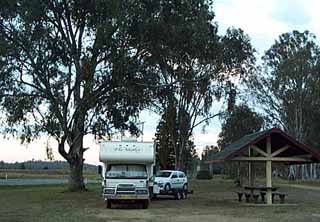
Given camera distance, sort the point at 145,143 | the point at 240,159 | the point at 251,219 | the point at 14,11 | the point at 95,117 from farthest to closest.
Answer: the point at 95,117 → the point at 14,11 → the point at 240,159 → the point at 145,143 → the point at 251,219

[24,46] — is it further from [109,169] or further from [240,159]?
[240,159]

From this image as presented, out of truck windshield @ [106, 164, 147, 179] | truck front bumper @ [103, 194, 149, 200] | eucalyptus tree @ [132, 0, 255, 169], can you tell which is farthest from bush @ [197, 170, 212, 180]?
truck front bumper @ [103, 194, 149, 200]

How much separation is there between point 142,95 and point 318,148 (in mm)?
42474

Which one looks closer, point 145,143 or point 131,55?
point 145,143

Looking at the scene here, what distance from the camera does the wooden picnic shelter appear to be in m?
31.6

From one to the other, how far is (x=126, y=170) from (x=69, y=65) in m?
10.3

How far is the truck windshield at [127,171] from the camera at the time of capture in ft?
92.9

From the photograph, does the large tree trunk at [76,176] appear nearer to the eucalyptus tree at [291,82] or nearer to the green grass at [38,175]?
the eucalyptus tree at [291,82]

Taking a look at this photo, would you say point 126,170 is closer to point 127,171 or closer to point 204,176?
point 127,171

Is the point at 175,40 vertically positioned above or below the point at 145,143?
above

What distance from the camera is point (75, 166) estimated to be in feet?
138

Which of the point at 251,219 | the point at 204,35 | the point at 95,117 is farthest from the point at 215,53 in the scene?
the point at 251,219

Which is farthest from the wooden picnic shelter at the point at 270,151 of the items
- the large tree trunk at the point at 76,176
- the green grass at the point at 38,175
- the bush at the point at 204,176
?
the bush at the point at 204,176

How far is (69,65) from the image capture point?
120 ft
